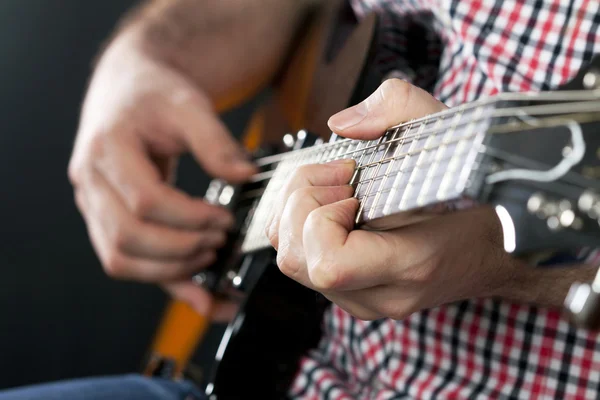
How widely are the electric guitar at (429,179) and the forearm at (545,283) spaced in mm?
115

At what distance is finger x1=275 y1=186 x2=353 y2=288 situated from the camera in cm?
38

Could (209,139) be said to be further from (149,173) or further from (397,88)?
(397,88)

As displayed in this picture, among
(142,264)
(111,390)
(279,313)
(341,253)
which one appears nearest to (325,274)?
(341,253)

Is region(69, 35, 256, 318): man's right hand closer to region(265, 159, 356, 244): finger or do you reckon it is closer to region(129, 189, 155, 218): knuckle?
region(129, 189, 155, 218): knuckle

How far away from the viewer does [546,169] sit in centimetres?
29

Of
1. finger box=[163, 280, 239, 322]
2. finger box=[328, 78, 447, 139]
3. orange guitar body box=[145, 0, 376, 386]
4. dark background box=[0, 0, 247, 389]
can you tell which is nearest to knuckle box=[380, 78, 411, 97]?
finger box=[328, 78, 447, 139]

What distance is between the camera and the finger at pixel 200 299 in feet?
2.92

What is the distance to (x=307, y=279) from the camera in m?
0.40

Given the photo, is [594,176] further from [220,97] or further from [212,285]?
[220,97]

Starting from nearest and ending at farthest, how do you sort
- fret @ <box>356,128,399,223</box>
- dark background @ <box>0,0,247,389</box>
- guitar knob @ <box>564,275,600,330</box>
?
guitar knob @ <box>564,275,600,330</box>
fret @ <box>356,128,399,223</box>
dark background @ <box>0,0,247,389</box>

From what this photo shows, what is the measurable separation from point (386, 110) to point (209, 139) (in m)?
0.44

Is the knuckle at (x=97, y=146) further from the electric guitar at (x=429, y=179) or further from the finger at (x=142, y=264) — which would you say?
the electric guitar at (x=429, y=179)

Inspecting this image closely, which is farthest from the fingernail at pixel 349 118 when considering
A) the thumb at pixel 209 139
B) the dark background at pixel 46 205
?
the dark background at pixel 46 205

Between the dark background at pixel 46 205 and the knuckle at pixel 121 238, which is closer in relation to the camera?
the knuckle at pixel 121 238
